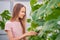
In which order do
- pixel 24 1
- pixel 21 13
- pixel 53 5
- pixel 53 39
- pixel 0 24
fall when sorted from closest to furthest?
pixel 53 5, pixel 53 39, pixel 21 13, pixel 0 24, pixel 24 1

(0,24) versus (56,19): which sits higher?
(56,19)

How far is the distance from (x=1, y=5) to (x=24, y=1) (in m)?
0.40

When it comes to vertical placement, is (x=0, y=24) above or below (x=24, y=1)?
below

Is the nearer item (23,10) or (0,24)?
(23,10)

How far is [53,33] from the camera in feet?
3.42

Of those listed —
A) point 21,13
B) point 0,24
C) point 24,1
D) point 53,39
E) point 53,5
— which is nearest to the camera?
point 53,5

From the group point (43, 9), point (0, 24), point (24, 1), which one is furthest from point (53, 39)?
point (24, 1)

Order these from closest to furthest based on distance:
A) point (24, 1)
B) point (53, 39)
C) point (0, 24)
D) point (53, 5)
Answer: point (53, 5) < point (53, 39) < point (0, 24) < point (24, 1)

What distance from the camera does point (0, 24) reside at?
320 cm

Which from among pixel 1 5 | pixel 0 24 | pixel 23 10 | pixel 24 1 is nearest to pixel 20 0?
pixel 24 1

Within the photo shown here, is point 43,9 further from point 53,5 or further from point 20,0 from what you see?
point 20,0

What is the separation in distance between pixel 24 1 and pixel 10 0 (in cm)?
24

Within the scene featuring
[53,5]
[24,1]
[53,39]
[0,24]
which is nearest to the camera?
[53,5]

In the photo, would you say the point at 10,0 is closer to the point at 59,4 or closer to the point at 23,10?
the point at 23,10
